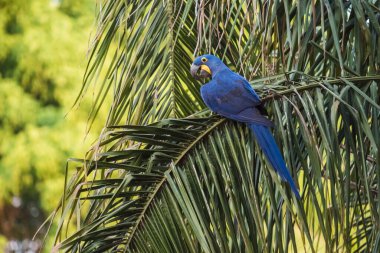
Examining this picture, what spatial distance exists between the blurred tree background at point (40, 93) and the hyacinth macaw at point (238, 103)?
19.7ft

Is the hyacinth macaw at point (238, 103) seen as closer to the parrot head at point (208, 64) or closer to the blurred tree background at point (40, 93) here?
the parrot head at point (208, 64)

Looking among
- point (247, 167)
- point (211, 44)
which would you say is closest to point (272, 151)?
point (247, 167)

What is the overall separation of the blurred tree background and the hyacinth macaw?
6.00 meters

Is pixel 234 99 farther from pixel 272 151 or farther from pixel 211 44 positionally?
pixel 211 44

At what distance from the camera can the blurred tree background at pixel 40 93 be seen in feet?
29.6

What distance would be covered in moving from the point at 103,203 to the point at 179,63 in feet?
3.16

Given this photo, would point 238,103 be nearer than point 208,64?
Yes

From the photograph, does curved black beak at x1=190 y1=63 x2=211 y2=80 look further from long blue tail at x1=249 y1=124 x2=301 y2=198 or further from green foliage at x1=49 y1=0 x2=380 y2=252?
long blue tail at x1=249 y1=124 x2=301 y2=198

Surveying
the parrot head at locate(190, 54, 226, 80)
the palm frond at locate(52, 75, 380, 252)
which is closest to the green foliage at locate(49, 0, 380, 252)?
the palm frond at locate(52, 75, 380, 252)

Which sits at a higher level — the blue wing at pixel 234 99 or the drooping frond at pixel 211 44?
the drooping frond at pixel 211 44

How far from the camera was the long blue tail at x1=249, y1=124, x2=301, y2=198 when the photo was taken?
2.06 m

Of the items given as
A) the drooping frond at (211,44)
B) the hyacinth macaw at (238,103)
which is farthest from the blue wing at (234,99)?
the drooping frond at (211,44)

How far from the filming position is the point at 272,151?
2111 mm

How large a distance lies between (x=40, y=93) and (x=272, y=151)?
7925 millimetres
